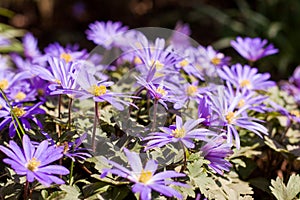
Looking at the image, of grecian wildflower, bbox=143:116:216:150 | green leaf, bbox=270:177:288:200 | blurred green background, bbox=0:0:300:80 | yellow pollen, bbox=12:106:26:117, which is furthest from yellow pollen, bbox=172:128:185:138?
blurred green background, bbox=0:0:300:80

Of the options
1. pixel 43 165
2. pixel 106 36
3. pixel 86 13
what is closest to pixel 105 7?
pixel 86 13

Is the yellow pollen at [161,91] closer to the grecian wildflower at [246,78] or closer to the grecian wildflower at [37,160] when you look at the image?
the grecian wildflower at [37,160]

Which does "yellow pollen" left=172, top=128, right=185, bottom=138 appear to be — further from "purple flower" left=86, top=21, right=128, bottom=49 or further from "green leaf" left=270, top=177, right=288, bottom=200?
"purple flower" left=86, top=21, right=128, bottom=49

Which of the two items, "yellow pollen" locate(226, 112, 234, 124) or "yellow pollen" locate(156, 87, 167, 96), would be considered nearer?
"yellow pollen" locate(156, 87, 167, 96)

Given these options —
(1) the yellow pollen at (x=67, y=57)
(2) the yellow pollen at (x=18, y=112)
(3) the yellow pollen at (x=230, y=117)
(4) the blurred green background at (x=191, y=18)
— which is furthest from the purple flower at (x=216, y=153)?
(4) the blurred green background at (x=191, y=18)

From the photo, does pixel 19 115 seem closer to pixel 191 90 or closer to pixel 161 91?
pixel 161 91

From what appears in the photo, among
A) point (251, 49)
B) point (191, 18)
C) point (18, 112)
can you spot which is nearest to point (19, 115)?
point (18, 112)

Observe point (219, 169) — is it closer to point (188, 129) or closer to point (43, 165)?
point (188, 129)
